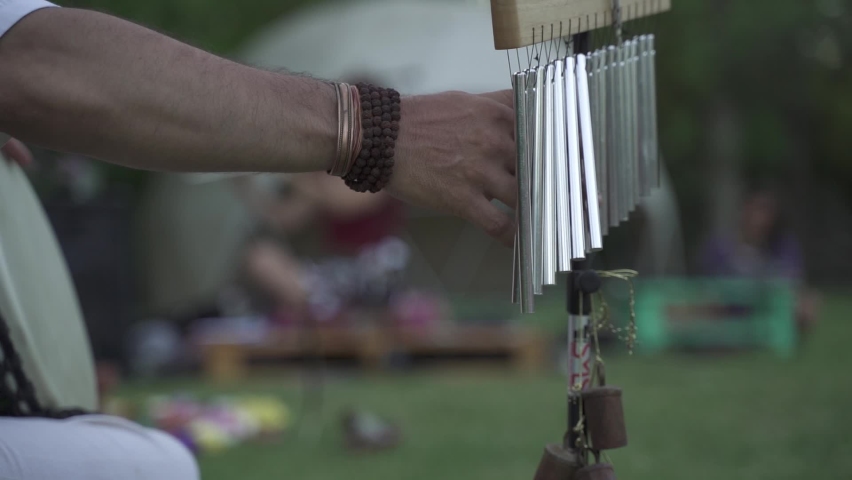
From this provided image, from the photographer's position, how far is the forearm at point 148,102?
0.92 m

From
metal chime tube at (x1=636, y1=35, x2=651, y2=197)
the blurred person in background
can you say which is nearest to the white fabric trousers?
metal chime tube at (x1=636, y1=35, x2=651, y2=197)

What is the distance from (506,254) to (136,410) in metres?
7.11

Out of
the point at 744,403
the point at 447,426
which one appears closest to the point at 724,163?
the point at 744,403

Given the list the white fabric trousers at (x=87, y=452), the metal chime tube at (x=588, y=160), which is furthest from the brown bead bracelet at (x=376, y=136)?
the white fabric trousers at (x=87, y=452)

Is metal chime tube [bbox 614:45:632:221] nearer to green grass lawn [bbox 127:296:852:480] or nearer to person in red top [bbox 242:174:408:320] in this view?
green grass lawn [bbox 127:296:852:480]

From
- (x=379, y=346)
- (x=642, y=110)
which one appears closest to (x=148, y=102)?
(x=642, y=110)

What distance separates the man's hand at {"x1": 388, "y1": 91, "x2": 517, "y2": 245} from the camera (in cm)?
114

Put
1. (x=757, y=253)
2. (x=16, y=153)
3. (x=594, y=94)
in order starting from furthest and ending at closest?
(x=757, y=253), (x=16, y=153), (x=594, y=94)

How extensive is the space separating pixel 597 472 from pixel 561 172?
41cm

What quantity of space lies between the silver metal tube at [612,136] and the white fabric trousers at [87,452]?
0.69m

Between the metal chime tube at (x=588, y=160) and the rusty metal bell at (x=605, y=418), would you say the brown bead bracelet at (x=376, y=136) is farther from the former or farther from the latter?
the rusty metal bell at (x=605, y=418)

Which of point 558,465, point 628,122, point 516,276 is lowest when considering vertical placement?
point 558,465

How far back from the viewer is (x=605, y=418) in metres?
1.23

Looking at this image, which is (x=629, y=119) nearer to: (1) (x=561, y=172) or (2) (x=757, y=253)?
(1) (x=561, y=172)
